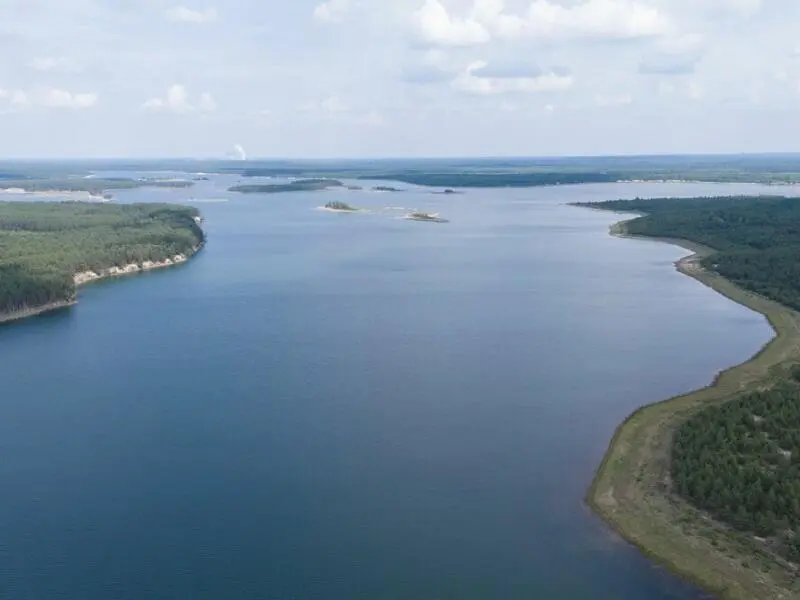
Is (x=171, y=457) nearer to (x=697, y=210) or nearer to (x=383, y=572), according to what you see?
(x=383, y=572)

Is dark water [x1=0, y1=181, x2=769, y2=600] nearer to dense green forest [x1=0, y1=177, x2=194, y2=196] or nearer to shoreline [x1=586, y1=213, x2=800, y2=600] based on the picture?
shoreline [x1=586, y1=213, x2=800, y2=600]

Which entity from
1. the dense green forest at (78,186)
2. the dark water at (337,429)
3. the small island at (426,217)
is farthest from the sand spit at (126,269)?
the dense green forest at (78,186)

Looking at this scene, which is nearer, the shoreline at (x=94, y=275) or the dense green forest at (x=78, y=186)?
the shoreline at (x=94, y=275)

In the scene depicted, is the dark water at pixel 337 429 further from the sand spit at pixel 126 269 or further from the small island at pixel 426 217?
the small island at pixel 426 217

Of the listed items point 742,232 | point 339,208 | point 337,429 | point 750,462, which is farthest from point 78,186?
point 750,462

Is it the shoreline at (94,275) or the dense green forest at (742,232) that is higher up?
the dense green forest at (742,232)

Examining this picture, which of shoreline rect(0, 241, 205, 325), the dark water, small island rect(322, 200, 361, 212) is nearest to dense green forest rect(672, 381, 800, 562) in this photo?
the dark water

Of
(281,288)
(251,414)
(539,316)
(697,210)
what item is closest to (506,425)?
(251,414)

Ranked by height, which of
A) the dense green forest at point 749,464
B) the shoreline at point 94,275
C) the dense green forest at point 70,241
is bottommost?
the shoreline at point 94,275
